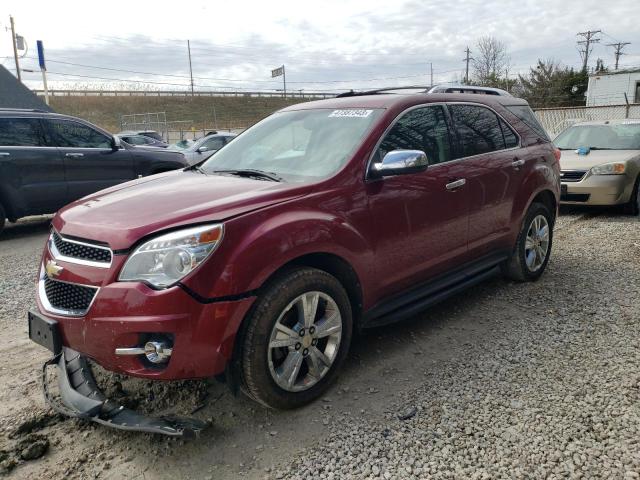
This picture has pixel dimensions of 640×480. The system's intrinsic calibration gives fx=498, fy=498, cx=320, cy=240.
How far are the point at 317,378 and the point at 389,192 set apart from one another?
128 centimetres

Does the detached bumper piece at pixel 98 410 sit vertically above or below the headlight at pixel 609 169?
below

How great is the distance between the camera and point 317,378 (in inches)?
116

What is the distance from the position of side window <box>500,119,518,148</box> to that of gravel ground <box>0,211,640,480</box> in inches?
60.3

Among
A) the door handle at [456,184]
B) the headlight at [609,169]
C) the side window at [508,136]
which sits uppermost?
the side window at [508,136]

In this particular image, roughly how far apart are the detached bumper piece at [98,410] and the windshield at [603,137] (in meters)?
8.84

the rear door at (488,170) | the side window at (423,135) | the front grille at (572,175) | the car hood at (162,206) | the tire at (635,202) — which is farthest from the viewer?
the front grille at (572,175)

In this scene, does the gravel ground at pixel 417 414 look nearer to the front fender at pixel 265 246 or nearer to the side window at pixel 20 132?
the front fender at pixel 265 246

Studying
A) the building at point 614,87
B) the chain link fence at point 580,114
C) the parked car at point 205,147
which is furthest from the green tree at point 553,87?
the parked car at point 205,147

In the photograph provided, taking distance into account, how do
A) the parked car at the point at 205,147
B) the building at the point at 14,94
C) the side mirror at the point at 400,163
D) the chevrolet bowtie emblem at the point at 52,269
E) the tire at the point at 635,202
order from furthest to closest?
the building at the point at 14,94 → the parked car at the point at 205,147 → the tire at the point at 635,202 → the side mirror at the point at 400,163 → the chevrolet bowtie emblem at the point at 52,269

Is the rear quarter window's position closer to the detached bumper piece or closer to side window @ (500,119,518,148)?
side window @ (500,119,518,148)

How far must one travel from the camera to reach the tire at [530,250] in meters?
4.76

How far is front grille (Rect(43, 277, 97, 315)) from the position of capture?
255 centimetres

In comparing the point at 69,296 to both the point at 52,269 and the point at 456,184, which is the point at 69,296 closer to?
the point at 52,269

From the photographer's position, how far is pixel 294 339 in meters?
2.78
